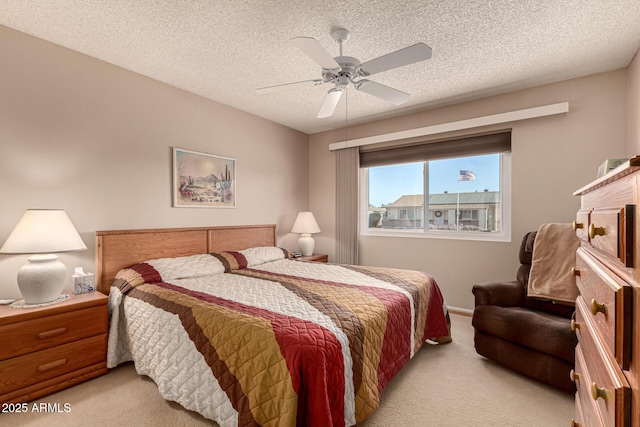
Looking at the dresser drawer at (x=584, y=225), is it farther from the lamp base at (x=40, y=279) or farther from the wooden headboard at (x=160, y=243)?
the wooden headboard at (x=160, y=243)

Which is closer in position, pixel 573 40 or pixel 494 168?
pixel 573 40

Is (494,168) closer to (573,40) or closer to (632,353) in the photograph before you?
(573,40)

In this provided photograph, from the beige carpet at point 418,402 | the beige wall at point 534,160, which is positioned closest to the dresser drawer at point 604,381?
the beige carpet at point 418,402

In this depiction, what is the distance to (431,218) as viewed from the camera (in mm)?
3938

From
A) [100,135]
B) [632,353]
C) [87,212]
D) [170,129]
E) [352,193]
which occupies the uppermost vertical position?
[170,129]

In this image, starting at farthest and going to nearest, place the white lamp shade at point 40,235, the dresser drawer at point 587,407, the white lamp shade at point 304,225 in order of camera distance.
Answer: the white lamp shade at point 304,225
the white lamp shade at point 40,235
the dresser drawer at point 587,407

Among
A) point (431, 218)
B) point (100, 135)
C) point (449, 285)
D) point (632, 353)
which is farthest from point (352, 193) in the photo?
point (632, 353)

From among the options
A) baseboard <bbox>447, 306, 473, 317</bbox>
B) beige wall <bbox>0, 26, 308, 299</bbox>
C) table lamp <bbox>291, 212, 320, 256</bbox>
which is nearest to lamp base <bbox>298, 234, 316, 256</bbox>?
table lamp <bbox>291, 212, 320, 256</bbox>

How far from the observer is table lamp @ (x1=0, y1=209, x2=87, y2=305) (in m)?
1.98

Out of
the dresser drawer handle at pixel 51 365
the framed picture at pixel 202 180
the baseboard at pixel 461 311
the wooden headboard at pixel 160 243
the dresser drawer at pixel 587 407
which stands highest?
the framed picture at pixel 202 180

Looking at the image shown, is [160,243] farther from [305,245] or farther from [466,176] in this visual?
[466,176]

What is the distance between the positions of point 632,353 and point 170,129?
357cm

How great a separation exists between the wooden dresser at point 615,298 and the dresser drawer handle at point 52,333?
2829 millimetres

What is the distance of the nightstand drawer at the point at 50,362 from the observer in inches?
73.0
